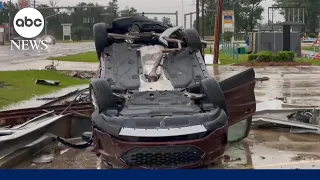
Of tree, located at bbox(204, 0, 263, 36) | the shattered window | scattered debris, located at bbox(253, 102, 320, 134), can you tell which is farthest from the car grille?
tree, located at bbox(204, 0, 263, 36)

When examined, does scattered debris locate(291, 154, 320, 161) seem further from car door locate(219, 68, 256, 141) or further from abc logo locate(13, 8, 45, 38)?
abc logo locate(13, 8, 45, 38)

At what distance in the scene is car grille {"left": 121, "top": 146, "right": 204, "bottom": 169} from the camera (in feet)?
19.3

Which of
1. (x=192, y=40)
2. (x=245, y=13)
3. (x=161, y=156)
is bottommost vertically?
(x=161, y=156)

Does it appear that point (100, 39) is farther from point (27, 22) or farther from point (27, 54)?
point (27, 54)

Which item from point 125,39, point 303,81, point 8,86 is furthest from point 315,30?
point 125,39

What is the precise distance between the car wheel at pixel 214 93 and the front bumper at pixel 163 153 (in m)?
0.45

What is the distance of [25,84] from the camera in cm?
1919

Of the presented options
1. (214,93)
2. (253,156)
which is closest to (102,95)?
(214,93)

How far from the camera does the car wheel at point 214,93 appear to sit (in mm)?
6567

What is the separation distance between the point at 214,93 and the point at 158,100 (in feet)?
2.39

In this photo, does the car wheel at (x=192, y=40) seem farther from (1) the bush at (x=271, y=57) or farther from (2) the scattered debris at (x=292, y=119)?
(1) the bush at (x=271, y=57)

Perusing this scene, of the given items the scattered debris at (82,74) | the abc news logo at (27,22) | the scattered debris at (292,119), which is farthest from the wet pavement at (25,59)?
the scattered debris at (292,119)

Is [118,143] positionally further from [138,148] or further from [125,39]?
[125,39]

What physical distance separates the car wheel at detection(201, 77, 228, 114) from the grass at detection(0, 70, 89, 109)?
850 centimetres
